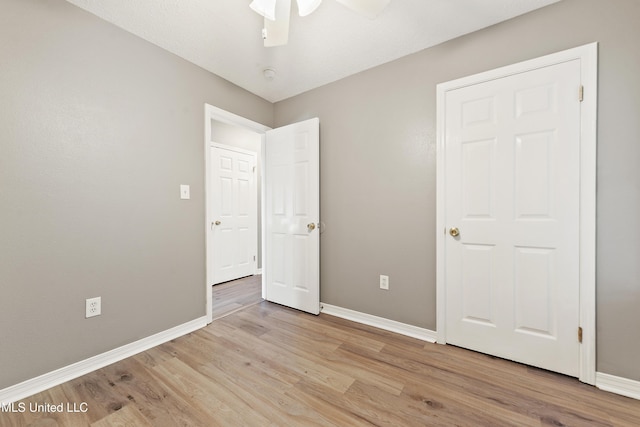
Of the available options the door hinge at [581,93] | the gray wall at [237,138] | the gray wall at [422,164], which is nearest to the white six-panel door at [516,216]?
the door hinge at [581,93]

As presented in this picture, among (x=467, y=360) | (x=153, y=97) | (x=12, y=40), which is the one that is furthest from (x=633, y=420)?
(x=12, y=40)

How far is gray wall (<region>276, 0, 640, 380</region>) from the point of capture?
147 cm

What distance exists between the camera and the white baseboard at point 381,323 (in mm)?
2121

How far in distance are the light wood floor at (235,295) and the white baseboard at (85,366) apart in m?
0.45

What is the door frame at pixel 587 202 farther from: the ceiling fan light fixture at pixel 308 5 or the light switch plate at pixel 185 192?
the light switch plate at pixel 185 192

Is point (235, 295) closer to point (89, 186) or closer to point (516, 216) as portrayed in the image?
point (89, 186)

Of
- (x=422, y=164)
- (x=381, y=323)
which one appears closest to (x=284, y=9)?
(x=422, y=164)

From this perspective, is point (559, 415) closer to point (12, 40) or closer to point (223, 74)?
point (223, 74)

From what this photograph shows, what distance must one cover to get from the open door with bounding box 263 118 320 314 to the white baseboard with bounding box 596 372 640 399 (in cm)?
203

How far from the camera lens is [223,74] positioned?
248cm

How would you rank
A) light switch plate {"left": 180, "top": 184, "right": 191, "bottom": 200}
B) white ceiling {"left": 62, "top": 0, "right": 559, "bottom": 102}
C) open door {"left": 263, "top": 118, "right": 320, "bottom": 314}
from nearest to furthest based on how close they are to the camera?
white ceiling {"left": 62, "top": 0, "right": 559, "bottom": 102}
light switch plate {"left": 180, "top": 184, "right": 191, "bottom": 200}
open door {"left": 263, "top": 118, "right": 320, "bottom": 314}

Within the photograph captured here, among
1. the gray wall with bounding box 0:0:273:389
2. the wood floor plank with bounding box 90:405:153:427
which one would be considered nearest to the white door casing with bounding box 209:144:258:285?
the gray wall with bounding box 0:0:273:389

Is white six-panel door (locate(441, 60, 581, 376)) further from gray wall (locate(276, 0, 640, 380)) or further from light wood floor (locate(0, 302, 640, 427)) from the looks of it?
light wood floor (locate(0, 302, 640, 427))

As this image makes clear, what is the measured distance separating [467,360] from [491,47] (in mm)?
2287
